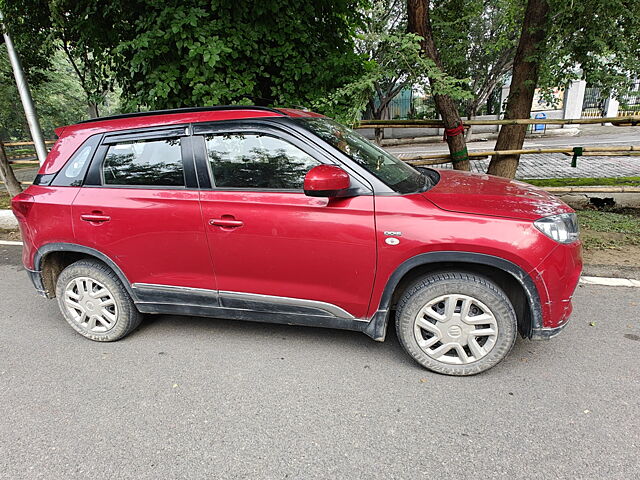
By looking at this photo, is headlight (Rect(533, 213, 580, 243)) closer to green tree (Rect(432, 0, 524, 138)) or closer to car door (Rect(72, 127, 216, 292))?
car door (Rect(72, 127, 216, 292))

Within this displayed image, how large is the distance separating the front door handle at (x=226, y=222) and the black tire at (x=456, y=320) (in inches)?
48.2

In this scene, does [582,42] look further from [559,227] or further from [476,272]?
[476,272]

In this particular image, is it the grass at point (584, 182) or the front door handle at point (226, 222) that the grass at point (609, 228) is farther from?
the front door handle at point (226, 222)

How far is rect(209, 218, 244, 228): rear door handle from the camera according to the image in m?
2.80

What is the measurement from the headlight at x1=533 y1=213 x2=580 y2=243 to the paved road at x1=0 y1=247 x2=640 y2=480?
0.92 metres

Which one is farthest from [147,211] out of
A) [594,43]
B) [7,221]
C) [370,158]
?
[7,221]

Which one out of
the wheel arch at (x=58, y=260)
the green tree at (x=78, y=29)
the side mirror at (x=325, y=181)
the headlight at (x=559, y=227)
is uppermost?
the green tree at (x=78, y=29)

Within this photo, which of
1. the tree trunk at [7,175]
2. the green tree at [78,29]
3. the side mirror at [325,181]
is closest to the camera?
the side mirror at [325,181]

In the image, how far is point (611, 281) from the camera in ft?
13.2

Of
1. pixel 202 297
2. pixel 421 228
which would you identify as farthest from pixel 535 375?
pixel 202 297

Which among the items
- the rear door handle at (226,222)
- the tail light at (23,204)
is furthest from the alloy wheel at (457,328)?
the tail light at (23,204)

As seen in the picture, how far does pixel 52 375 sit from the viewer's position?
2947 millimetres

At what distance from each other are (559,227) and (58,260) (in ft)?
12.6

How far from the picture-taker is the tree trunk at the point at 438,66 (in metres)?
5.86
